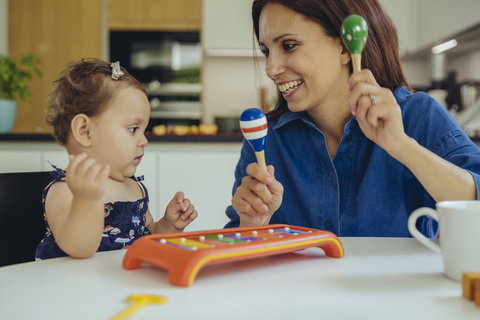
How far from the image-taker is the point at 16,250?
3.34 ft

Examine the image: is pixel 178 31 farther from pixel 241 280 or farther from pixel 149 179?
pixel 241 280

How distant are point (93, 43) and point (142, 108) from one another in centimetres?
331

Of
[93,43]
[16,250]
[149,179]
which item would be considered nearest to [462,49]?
[149,179]

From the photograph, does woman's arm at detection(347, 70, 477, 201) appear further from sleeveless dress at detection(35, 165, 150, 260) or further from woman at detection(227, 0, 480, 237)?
sleeveless dress at detection(35, 165, 150, 260)

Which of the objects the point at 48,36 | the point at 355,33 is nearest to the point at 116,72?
the point at 355,33

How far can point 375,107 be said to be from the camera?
81 cm

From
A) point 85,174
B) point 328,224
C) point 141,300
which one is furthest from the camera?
point 328,224

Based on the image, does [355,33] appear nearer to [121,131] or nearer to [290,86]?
[290,86]

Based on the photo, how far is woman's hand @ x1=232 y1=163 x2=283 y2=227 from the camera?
93 centimetres

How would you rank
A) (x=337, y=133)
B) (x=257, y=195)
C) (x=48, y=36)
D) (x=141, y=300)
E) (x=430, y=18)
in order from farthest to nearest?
(x=48, y=36) < (x=430, y=18) < (x=337, y=133) < (x=257, y=195) < (x=141, y=300)

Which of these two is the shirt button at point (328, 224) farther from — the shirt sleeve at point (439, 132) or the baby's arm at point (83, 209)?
the baby's arm at point (83, 209)

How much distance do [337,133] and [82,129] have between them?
2.19 feet

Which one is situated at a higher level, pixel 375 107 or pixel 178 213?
pixel 375 107

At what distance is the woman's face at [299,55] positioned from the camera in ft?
3.89
